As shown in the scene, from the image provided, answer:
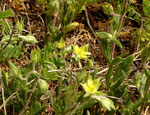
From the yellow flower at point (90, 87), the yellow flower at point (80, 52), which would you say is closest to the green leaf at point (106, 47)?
the yellow flower at point (80, 52)

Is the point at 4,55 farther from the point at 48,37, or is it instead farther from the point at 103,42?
the point at 103,42

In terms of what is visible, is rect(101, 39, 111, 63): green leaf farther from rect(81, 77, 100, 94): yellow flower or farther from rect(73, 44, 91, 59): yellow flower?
rect(81, 77, 100, 94): yellow flower

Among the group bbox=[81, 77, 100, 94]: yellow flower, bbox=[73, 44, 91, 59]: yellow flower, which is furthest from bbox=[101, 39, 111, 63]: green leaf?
bbox=[81, 77, 100, 94]: yellow flower

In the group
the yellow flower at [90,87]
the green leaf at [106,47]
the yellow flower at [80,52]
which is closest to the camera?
the yellow flower at [90,87]

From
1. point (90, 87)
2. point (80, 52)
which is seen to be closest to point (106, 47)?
point (80, 52)

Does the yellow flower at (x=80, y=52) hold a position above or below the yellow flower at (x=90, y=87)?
above

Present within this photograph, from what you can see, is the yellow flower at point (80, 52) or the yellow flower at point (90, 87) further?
the yellow flower at point (80, 52)

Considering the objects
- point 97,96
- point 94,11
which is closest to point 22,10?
point 94,11

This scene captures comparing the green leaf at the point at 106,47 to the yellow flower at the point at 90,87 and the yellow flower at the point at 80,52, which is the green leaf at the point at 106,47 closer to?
the yellow flower at the point at 80,52

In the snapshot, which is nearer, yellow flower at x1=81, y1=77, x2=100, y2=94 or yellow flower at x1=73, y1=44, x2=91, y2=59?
yellow flower at x1=81, y1=77, x2=100, y2=94

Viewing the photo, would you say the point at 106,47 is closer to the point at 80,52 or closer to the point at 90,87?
the point at 80,52

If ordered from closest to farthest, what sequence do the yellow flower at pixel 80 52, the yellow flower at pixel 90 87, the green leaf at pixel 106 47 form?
the yellow flower at pixel 90 87
the yellow flower at pixel 80 52
the green leaf at pixel 106 47
